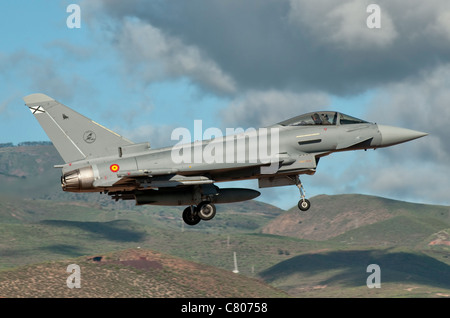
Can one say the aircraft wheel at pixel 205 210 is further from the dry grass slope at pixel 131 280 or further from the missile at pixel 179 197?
the dry grass slope at pixel 131 280

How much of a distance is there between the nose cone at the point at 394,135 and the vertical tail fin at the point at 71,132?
494 inches

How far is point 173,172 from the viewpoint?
34.3 m

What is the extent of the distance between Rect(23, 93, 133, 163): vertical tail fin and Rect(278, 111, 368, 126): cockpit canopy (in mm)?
8169

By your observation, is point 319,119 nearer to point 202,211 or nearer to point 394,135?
point 394,135

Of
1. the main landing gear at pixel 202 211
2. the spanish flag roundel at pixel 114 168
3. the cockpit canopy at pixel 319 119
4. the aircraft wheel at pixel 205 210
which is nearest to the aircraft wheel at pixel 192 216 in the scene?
the main landing gear at pixel 202 211

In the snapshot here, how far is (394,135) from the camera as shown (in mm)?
36531

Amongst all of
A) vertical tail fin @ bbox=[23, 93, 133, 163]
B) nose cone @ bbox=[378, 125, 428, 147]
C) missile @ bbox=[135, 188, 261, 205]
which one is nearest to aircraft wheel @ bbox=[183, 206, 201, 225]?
missile @ bbox=[135, 188, 261, 205]

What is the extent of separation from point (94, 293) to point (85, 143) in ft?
421

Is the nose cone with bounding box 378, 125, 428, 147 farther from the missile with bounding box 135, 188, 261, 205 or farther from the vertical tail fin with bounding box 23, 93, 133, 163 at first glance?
the vertical tail fin with bounding box 23, 93, 133, 163

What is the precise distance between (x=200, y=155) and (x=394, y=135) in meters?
9.77

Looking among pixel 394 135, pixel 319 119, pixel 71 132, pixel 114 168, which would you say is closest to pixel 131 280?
pixel 71 132

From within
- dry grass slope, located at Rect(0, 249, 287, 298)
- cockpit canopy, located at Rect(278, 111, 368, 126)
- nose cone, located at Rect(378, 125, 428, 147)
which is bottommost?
dry grass slope, located at Rect(0, 249, 287, 298)

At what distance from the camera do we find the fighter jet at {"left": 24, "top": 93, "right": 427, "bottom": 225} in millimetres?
34562
